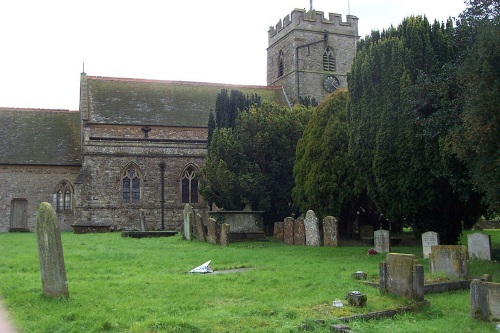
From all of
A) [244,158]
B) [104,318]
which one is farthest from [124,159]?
[104,318]

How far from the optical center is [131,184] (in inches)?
1248

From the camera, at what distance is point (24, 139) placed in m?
33.3

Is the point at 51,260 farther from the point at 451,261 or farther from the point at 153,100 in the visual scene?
the point at 153,100

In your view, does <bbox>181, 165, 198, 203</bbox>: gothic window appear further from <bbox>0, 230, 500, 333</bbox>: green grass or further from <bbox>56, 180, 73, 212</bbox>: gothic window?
<bbox>0, 230, 500, 333</bbox>: green grass

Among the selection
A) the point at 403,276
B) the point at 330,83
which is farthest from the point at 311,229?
the point at 330,83

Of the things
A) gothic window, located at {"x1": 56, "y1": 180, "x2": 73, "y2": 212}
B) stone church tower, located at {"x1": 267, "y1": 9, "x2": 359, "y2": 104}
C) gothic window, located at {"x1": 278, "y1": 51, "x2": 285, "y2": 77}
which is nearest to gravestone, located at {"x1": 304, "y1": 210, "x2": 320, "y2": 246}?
gothic window, located at {"x1": 56, "y1": 180, "x2": 73, "y2": 212}

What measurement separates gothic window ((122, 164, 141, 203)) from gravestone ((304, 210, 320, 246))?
1482 cm

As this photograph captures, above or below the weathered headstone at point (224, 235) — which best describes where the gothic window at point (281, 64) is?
above

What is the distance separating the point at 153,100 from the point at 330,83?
12415mm

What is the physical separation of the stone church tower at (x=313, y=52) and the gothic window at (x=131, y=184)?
12.7 meters

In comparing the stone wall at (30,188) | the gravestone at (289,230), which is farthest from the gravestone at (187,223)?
the stone wall at (30,188)

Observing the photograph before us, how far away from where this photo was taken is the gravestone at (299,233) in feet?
64.5

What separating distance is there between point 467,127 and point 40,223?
829cm

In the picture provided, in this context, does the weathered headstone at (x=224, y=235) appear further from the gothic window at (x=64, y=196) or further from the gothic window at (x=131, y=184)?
the gothic window at (x=64, y=196)
